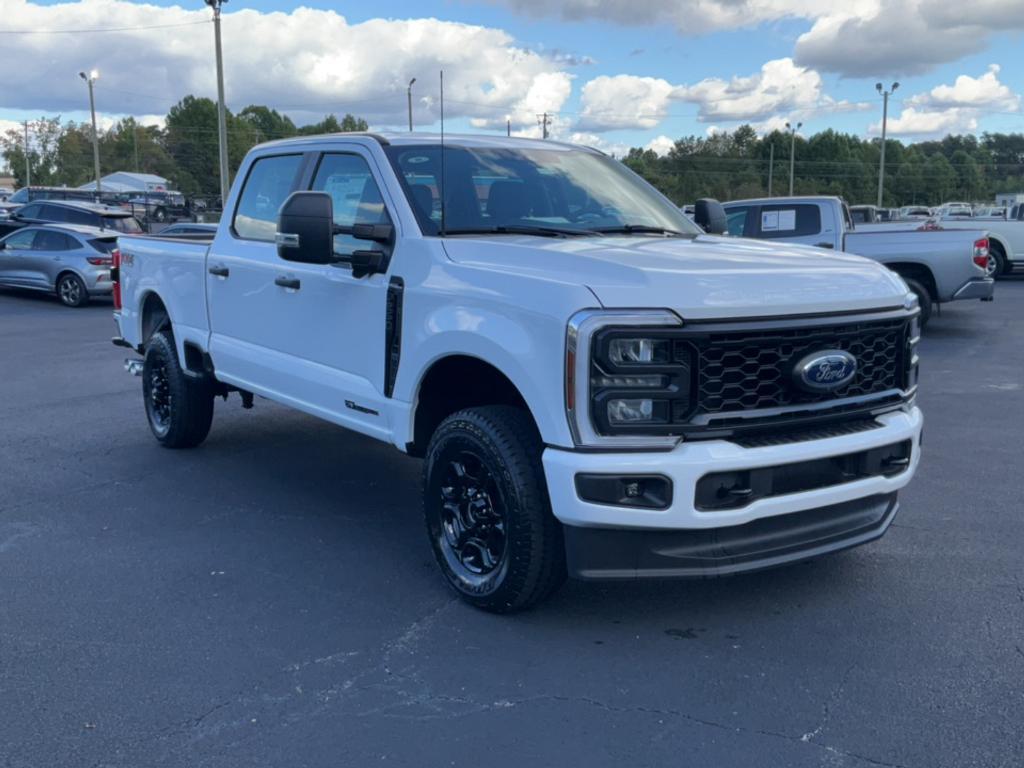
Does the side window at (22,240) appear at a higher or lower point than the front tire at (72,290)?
higher

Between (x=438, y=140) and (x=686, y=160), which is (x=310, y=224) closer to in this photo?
(x=438, y=140)

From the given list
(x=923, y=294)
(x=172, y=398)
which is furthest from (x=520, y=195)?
(x=923, y=294)

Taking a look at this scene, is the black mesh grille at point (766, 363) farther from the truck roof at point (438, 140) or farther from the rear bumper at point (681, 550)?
the truck roof at point (438, 140)

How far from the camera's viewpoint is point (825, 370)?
4.07 meters

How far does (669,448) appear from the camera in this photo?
382cm

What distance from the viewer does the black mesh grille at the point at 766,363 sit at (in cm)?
388

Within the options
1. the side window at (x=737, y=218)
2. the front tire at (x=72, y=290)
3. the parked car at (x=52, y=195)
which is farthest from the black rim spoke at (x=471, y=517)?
the parked car at (x=52, y=195)

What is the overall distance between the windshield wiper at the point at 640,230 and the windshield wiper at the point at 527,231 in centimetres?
16

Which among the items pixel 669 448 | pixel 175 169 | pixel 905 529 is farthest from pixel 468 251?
pixel 175 169

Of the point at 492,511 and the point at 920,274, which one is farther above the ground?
the point at 920,274

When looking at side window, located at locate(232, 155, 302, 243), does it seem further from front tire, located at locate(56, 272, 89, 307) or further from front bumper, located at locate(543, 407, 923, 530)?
front tire, located at locate(56, 272, 89, 307)

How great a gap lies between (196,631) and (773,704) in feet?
7.70

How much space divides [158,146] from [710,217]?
119497 millimetres

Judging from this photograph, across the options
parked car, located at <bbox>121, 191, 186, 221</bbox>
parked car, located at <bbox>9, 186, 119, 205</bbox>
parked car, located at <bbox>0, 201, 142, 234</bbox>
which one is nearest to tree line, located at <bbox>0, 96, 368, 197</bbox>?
parked car, located at <bbox>121, 191, 186, 221</bbox>
